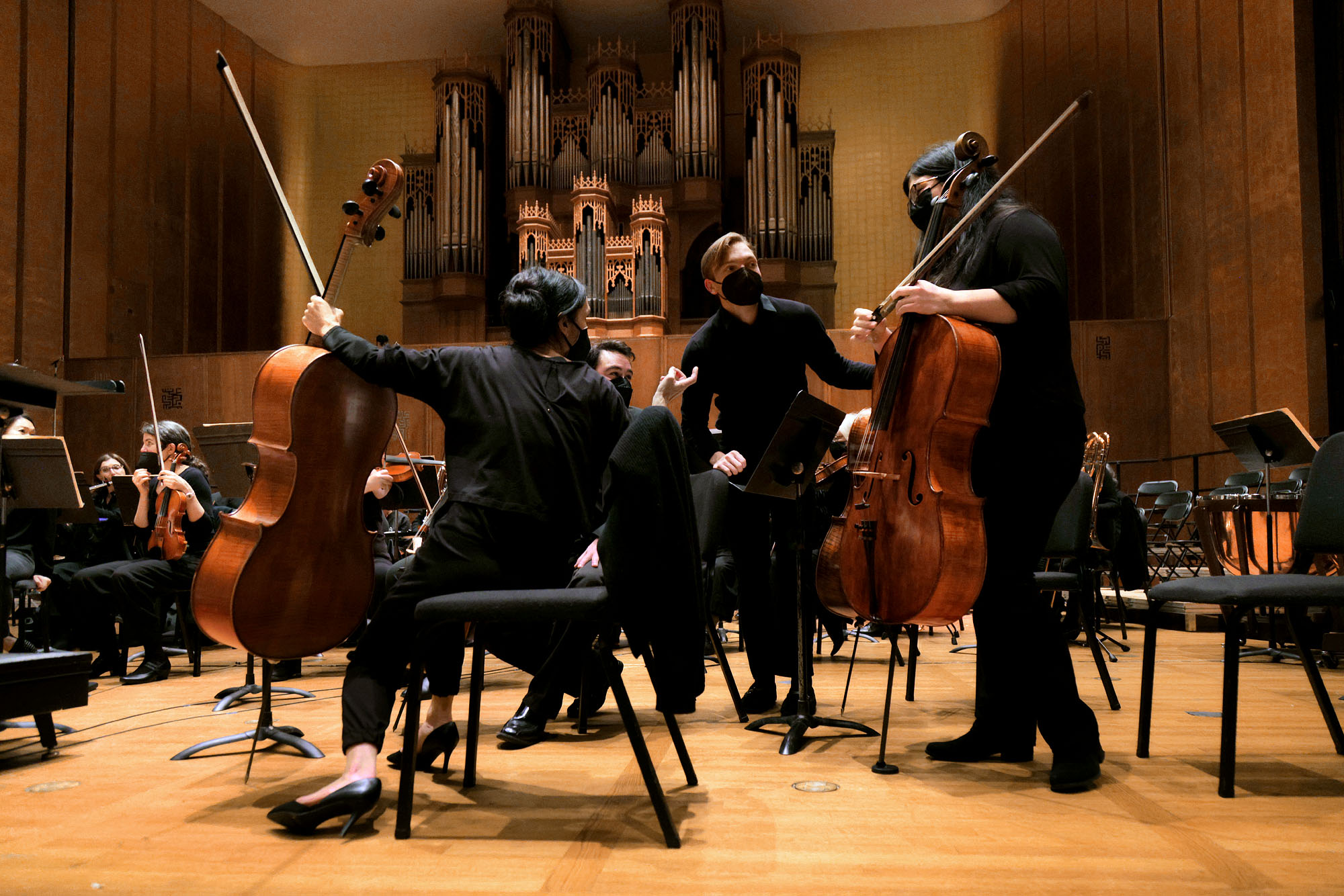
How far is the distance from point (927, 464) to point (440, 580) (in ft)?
3.61

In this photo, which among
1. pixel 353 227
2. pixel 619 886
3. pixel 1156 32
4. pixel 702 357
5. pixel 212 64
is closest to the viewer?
pixel 619 886

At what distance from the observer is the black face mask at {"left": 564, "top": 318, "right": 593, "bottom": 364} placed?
7.98 ft

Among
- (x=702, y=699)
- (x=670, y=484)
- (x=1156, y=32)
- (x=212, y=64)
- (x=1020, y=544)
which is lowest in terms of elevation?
(x=702, y=699)

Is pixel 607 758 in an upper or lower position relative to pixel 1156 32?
lower

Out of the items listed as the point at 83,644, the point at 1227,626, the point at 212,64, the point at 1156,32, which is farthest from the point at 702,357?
the point at 212,64

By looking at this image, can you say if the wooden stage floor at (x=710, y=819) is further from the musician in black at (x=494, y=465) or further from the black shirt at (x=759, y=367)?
the black shirt at (x=759, y=367)

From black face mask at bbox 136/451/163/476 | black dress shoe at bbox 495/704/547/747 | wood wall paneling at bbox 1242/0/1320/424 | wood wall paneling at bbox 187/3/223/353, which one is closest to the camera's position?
black dress shoe at bbox 495/704/547/747

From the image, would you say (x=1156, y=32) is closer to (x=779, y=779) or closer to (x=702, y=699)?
(x=702, y=699)

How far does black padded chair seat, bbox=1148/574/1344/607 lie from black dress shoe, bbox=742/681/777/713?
1.30 metres

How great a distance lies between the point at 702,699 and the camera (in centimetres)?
343

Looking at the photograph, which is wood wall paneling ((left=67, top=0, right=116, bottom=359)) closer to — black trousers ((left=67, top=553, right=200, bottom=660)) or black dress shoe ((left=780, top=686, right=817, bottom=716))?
black trousers ((left=67, top=553, right=200, bottom=660))

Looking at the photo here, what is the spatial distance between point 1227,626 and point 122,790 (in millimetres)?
2536

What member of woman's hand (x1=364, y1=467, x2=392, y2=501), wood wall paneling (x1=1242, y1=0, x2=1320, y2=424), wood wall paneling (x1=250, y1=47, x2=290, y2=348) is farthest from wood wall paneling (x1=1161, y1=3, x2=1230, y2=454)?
wood wall paneling (x1=250, y1=47, x2=290, y2=348)

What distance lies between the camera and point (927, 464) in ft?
6.97
